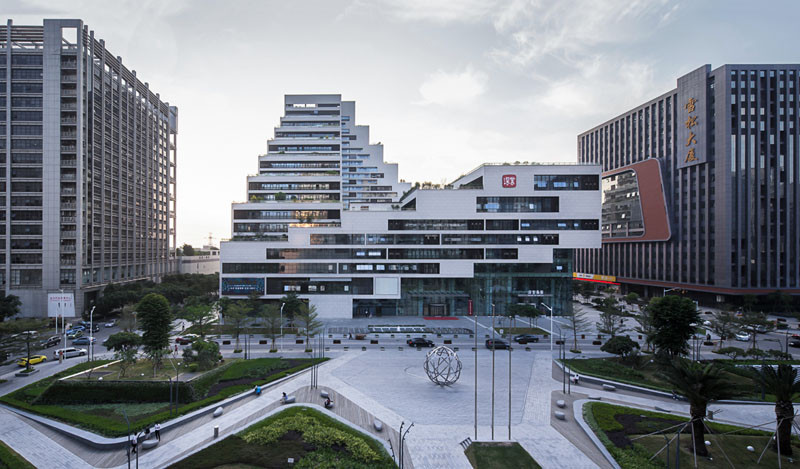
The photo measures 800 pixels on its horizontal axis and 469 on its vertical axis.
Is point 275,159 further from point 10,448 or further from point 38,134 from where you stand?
point 10,448

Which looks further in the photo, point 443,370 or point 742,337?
point 742,337

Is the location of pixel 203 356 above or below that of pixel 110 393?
above

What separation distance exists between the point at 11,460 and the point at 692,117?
117m

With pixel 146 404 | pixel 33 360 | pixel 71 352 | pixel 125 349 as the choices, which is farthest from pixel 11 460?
pixel 71 352

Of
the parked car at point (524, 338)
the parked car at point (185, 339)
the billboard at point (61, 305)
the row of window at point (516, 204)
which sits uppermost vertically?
the row of window at point (516, 204)

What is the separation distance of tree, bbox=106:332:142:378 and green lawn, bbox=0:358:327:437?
4558 mm

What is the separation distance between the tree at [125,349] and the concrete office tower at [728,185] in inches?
3981

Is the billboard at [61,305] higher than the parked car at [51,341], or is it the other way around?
the billboard at [61,305]

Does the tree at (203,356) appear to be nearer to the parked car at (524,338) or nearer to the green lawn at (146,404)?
the green lawn at (146,404)

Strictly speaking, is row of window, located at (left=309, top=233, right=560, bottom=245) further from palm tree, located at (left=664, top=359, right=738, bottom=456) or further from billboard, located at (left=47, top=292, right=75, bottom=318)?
palm tree, located at (left=664, top=359, right=738, bottom=456)

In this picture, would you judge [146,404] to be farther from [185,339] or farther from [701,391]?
[701,391]

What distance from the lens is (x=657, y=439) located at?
81.6 feet

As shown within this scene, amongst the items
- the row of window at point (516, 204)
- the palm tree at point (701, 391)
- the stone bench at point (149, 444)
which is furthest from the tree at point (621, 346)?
the stone bench at point (149, 444)

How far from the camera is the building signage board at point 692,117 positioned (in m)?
82.8
